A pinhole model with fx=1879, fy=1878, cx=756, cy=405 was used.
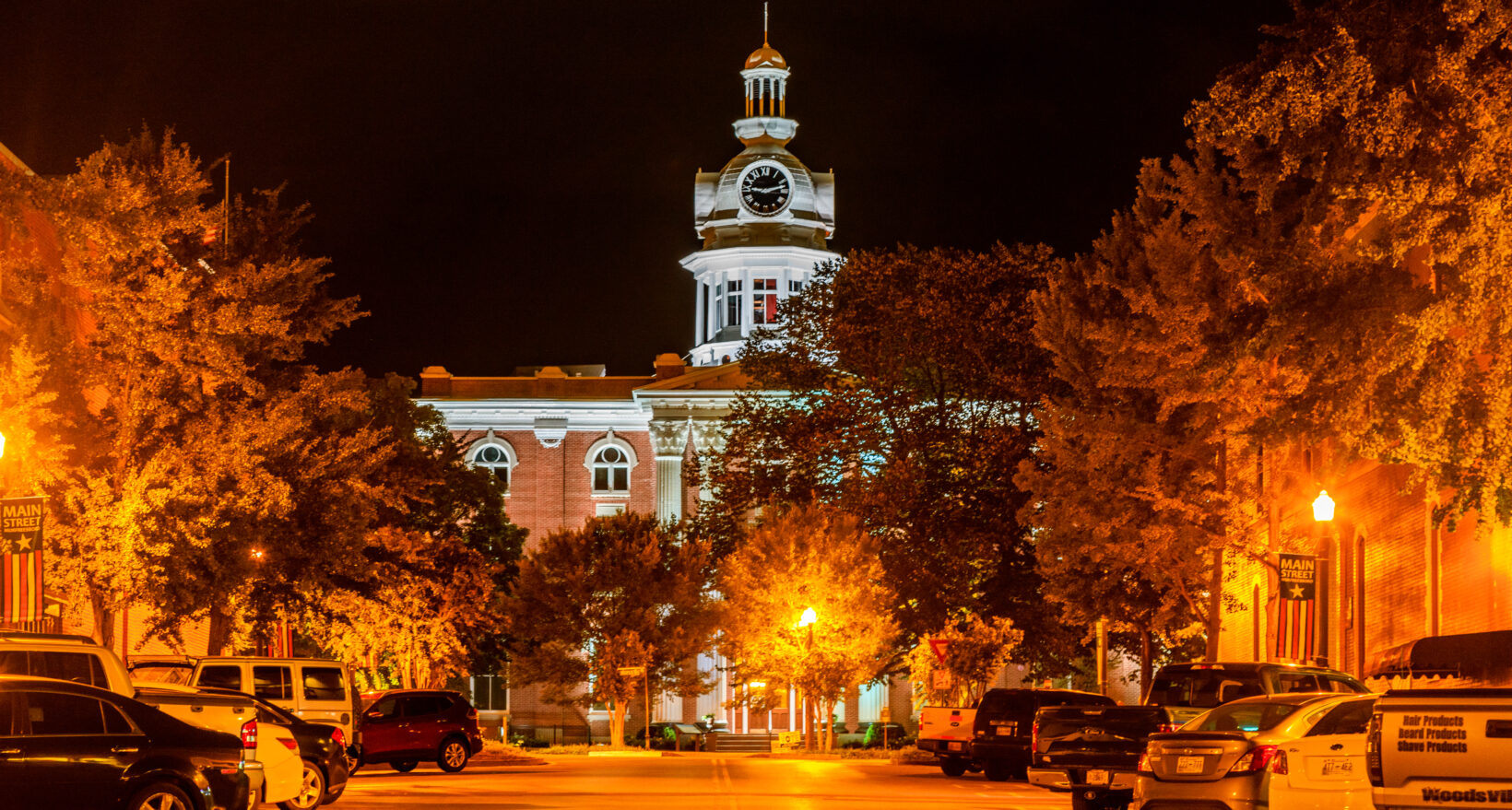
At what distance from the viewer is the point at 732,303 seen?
102438mm

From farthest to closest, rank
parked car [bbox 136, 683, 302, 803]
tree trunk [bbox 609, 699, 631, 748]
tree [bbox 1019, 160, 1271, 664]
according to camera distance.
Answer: tree trunk [bbox 609, 699, 631, 748] < tree [bbox 1019, 160, 1271, 664] < parked car [bbox 136, 683, 302, 803]

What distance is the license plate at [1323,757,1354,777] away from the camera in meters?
17.1

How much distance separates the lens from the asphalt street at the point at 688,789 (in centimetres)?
2466

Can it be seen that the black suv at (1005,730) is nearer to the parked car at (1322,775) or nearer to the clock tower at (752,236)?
the parked car at (1322,775)

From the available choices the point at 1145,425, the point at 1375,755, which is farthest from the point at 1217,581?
the point at 1375,755

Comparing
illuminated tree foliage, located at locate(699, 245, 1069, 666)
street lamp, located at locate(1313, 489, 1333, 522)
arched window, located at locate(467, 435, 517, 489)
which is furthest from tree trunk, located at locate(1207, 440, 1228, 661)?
arched window, located at locate(467, 435, 517, 489)

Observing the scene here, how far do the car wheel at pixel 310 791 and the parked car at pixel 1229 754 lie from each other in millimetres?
10234

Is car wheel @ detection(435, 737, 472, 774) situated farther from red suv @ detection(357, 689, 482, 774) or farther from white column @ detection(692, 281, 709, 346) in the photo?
white column @ detection(692, 281, 709, 346)

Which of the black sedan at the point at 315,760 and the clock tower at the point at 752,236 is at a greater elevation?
the clock tower at the point at 752,236

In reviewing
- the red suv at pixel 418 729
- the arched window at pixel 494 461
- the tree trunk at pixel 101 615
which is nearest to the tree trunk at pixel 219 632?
the red suv at pixel 418 729

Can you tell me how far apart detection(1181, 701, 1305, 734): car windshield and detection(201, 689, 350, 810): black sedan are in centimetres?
1061

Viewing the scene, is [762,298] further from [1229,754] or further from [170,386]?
[1229,754]

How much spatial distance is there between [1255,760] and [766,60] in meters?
93.1

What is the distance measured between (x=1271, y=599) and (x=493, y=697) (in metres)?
60.4
